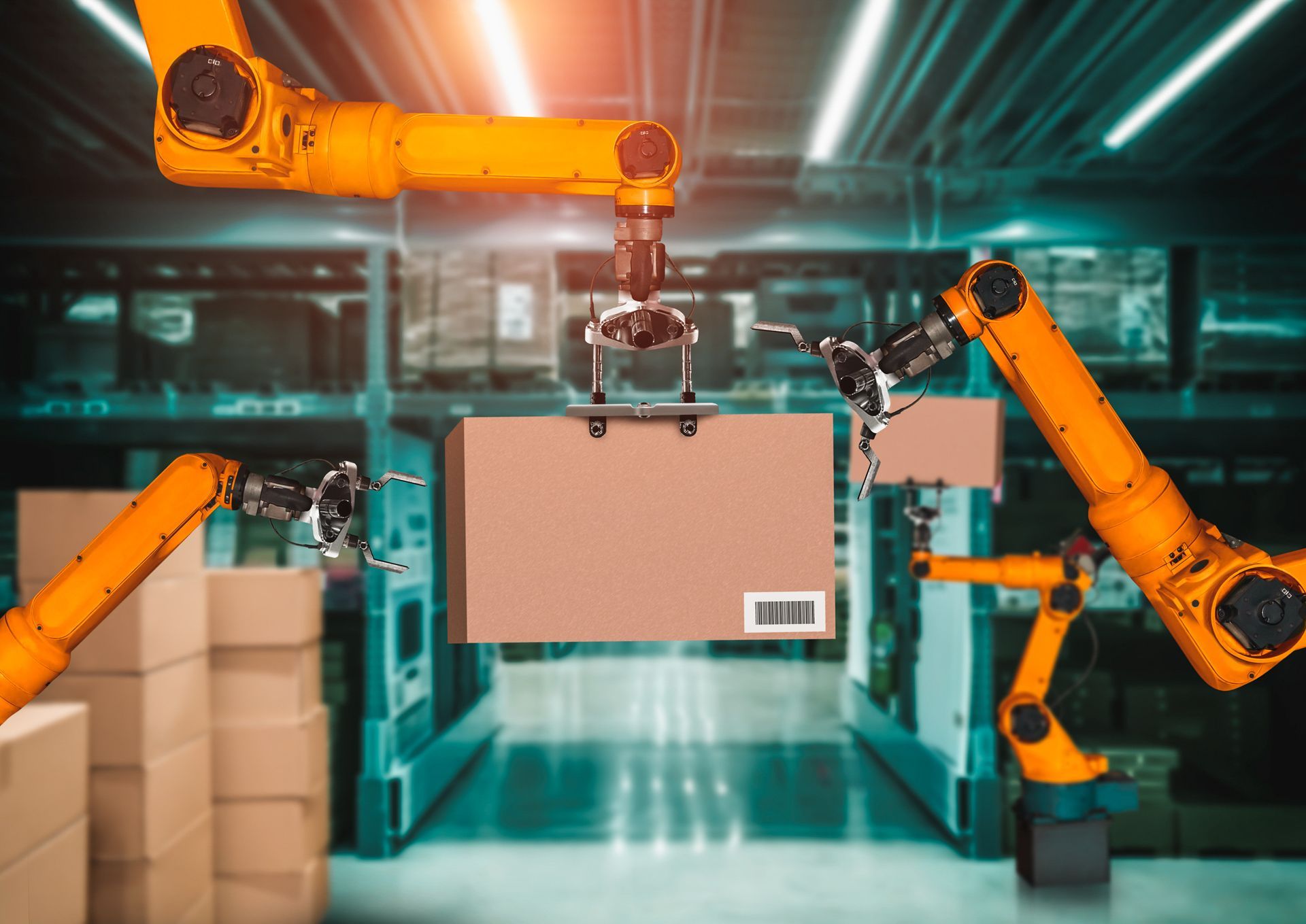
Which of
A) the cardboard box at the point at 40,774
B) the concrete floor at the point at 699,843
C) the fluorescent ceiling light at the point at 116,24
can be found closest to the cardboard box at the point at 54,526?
the cardboard box at the point at 40,774

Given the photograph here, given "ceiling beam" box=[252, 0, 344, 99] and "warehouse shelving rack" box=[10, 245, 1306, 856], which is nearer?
"ceiling beam" box=[252, 0, 344, 99]

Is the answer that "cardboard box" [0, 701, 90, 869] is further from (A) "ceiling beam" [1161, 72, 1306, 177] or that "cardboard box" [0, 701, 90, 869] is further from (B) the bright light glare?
(A) "ceiling beam" [1161, 72, 1306, 177]

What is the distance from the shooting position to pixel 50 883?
101 inches

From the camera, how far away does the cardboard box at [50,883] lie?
2400mm

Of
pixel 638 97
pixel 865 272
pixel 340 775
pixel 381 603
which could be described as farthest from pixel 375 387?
pixel 865 272

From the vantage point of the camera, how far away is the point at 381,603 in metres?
4.28

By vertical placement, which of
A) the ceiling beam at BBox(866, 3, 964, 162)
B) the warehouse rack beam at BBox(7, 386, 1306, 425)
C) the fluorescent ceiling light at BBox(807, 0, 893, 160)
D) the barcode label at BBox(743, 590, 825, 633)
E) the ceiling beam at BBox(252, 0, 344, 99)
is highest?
the ceiling beam at BBox(252, 0, 344, 99)

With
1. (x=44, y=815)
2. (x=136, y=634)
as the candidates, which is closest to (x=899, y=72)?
(x=136, y=634)

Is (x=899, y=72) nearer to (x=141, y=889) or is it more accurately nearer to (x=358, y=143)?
(x=358, y=143)

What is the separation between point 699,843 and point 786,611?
10.4ft

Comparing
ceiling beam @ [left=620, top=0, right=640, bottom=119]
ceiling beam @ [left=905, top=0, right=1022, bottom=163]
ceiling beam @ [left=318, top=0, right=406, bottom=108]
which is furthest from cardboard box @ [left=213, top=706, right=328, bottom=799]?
ceiling beam @ [left=905, top=0, right=1022, bottom=163]

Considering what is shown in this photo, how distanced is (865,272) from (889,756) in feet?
8.75

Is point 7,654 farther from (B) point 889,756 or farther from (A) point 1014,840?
(B) point 889,756

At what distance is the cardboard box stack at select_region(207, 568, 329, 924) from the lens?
3607mm
